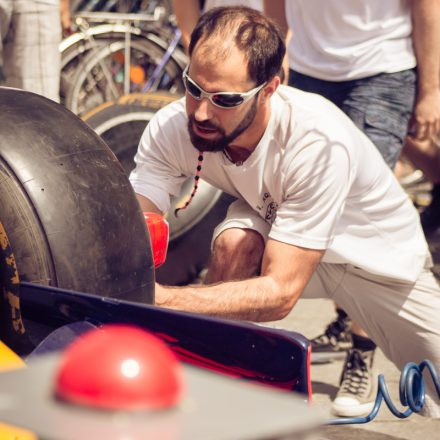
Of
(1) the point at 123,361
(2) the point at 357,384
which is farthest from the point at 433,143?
(1) the point at 123,361

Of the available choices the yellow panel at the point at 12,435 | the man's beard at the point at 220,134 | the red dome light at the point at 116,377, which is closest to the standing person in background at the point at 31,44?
the man's beard at the point at 220,134

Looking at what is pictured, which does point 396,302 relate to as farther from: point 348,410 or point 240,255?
point 240,255

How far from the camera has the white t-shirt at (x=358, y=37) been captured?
11.8 feet

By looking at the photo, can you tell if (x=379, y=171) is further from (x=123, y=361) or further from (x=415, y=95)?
(x=123, y=361)

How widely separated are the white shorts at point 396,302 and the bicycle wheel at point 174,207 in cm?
111

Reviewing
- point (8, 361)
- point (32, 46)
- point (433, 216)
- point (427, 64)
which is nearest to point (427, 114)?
point (427, 64)

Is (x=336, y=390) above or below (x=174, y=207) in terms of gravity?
below

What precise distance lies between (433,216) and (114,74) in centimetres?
332

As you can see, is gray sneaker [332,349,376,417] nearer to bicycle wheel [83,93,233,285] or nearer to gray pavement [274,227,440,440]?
gray pavement [274,227,440,440]

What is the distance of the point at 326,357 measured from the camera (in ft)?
12.0

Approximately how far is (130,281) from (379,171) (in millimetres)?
1103

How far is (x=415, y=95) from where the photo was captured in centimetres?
363

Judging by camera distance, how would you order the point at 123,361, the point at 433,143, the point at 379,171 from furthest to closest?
the point at 433,143
the point at 379,171
the point at 123,361

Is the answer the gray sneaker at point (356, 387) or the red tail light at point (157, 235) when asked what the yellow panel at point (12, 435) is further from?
the gray sneaker at point (356, 387)
